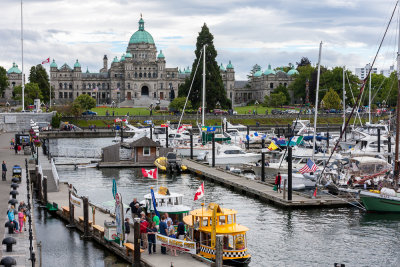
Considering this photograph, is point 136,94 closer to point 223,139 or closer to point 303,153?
Result: point 223,139

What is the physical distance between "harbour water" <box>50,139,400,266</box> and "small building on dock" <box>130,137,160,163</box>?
12.6m

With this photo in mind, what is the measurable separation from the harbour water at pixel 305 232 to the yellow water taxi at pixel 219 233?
239cm

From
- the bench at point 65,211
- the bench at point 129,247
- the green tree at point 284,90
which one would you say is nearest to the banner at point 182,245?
the bench at point 129,247

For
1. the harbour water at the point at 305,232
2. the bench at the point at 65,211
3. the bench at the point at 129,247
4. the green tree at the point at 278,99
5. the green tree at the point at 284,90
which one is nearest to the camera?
the bench at the point at 129,247

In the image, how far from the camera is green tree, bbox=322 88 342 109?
5625 inches

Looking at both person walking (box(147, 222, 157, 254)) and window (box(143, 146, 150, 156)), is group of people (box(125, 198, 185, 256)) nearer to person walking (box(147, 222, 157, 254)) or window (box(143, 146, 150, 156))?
person walking (box(147, 222, 157, 254))

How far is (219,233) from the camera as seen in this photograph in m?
26.9

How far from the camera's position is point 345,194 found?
42969mm

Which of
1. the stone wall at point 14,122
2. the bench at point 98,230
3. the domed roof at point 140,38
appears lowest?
the bench at point 98,230

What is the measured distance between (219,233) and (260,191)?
726 inches

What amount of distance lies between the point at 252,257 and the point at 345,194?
1488 centimetres

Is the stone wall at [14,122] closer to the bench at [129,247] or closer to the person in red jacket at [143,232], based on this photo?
the bench at [129,247]

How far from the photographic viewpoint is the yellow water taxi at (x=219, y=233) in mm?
26906

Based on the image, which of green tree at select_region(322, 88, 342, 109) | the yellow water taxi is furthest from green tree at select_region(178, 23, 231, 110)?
the yellow water taxi
